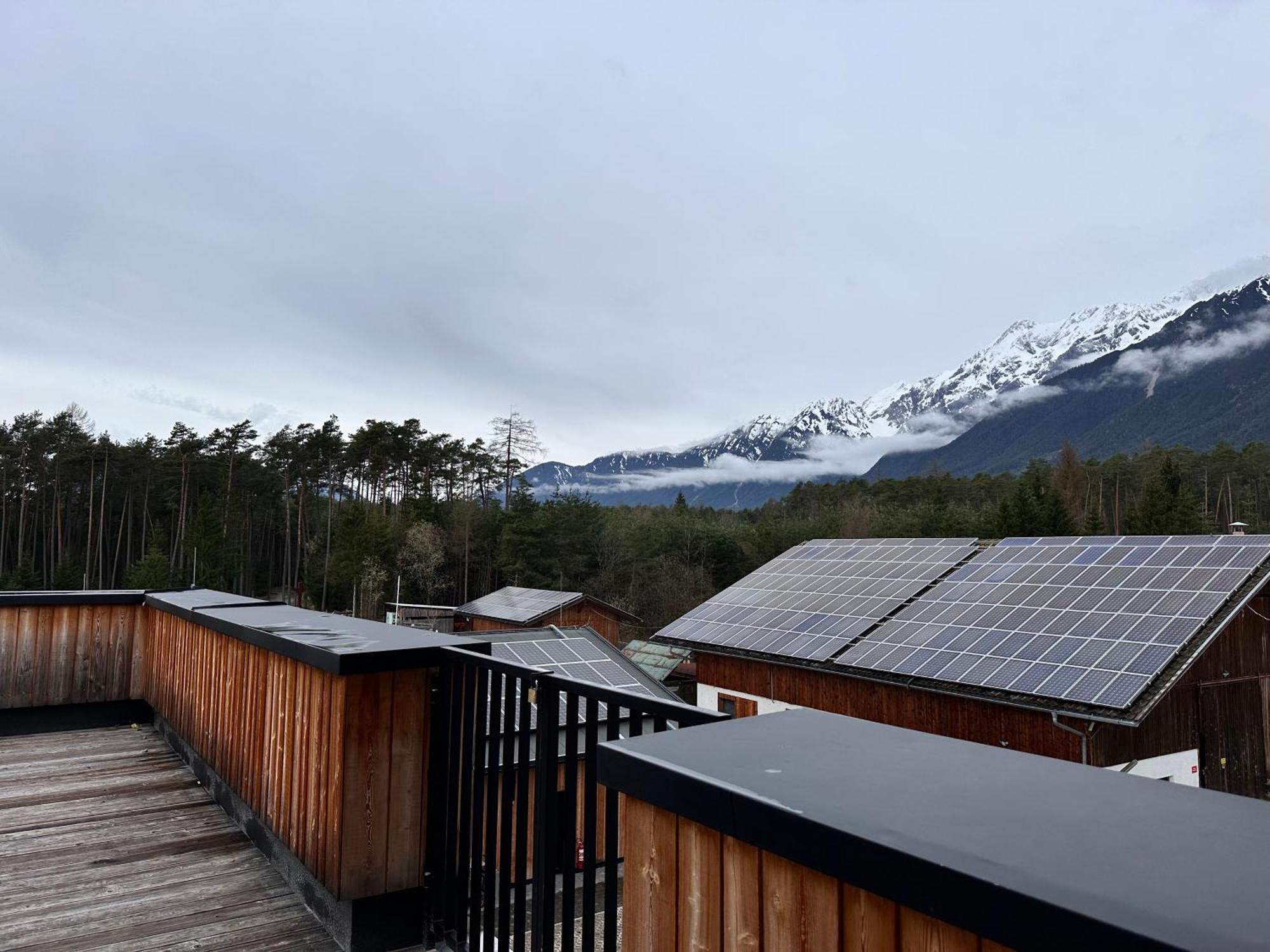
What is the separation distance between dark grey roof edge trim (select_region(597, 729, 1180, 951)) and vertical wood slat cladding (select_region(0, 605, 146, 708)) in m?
6.76

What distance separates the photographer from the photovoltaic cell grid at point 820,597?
1894 centimetres

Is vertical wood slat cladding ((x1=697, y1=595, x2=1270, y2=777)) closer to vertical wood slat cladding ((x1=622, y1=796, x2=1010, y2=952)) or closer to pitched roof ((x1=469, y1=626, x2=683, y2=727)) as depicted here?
pitched roof ((x1=469, y1=626, x2=683, y2=727))

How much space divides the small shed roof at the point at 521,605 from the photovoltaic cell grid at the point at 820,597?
10.8m

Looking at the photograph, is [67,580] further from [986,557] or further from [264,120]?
[986,557]

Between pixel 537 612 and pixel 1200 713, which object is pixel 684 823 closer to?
pixel 1200 713

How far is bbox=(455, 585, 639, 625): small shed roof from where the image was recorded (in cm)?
3256

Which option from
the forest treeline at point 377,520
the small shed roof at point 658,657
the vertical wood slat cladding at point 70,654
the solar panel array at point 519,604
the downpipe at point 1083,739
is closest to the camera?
the vertical wood slat cladding at point 70,654

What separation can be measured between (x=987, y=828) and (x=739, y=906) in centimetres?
48

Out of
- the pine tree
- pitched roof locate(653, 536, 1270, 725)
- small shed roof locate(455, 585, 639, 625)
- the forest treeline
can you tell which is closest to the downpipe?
pitched roof locate(653, 536, 1270, 725)

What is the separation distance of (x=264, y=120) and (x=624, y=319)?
1875 cm

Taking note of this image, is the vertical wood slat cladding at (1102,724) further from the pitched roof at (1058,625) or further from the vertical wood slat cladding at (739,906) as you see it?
the vertical wood slat cladding at (739,906)

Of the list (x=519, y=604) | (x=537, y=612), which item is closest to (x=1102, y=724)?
(x=537, y=612)

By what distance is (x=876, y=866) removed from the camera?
100 centimetres

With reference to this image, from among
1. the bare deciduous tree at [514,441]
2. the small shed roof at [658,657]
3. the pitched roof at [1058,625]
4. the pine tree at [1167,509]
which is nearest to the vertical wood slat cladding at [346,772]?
the pitched roof at [1058,625]
